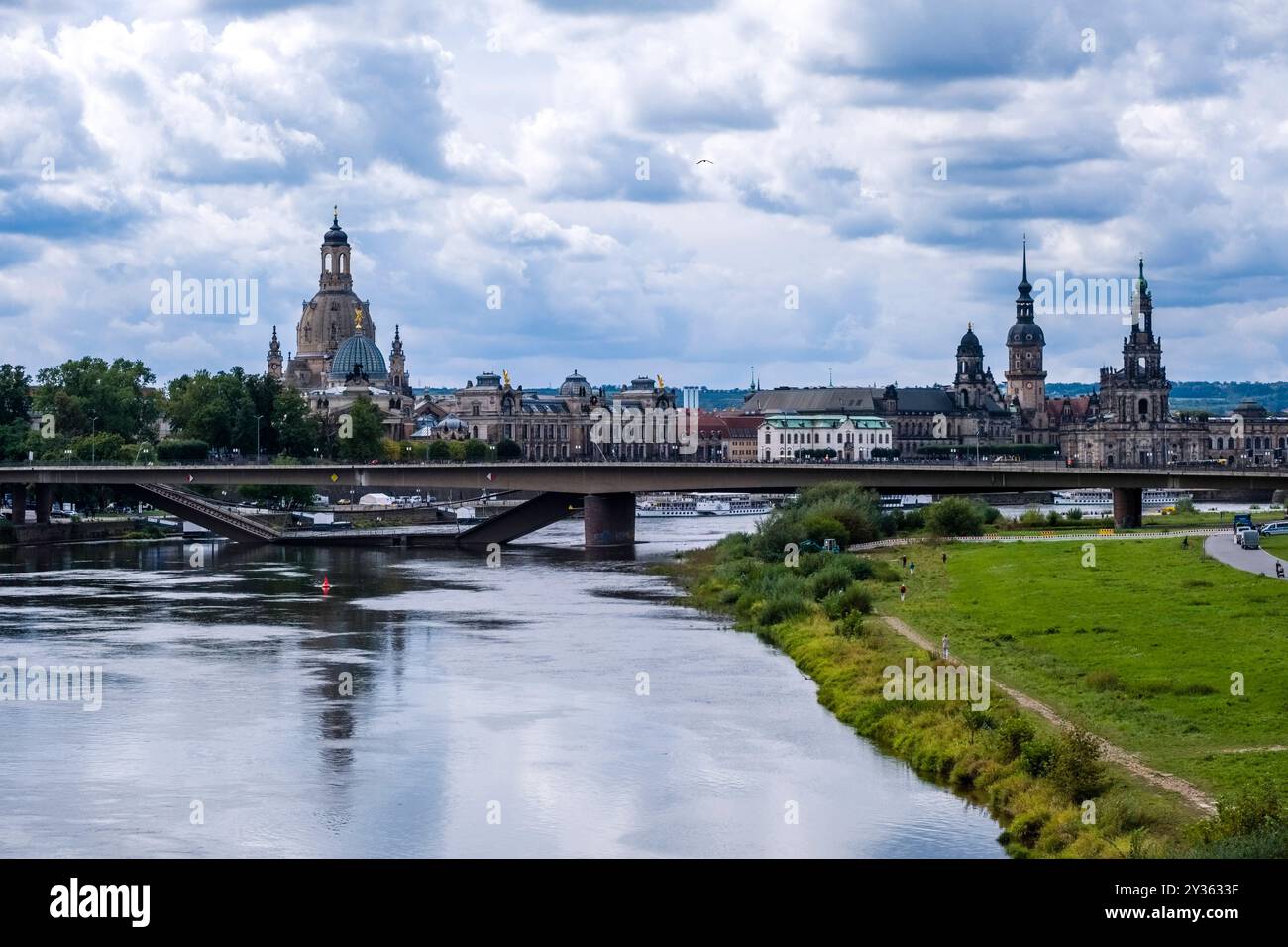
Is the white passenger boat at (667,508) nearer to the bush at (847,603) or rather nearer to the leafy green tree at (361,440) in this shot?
the leafy green tree at (361,440)

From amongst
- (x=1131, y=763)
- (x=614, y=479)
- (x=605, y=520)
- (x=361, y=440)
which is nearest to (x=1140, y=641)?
(x=1131, y=763)

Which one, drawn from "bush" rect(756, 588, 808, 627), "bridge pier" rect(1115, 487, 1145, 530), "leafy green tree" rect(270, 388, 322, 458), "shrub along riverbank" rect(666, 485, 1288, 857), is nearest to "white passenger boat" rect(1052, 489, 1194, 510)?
"bridge pier" rect(1115, 487, 1145, 530)

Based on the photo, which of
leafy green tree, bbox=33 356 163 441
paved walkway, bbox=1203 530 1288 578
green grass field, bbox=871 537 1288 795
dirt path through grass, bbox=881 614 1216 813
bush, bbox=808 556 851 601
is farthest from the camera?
leafy green tree, bbox=33 356 163 441

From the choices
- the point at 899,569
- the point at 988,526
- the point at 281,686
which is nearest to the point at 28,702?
the point at 281,686

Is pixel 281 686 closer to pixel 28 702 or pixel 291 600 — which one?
pixel 28 702

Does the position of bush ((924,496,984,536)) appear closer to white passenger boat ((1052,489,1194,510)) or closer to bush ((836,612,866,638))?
bush ((836,612,866,638))

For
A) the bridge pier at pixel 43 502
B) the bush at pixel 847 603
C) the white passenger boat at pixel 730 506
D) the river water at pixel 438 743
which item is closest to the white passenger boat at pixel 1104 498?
the white passenger boat at pixel 730 506

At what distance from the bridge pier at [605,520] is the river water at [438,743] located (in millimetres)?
31183

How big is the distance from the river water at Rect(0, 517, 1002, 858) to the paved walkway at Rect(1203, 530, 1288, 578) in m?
16.7

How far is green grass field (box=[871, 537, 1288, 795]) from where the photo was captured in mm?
38281

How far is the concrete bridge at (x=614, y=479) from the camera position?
3588 inches

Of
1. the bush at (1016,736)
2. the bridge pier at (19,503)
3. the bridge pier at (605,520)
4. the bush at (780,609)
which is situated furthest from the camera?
the bridge pier at (19,503)

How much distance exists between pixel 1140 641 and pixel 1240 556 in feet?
69.8

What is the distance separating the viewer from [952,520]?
9544 cm
